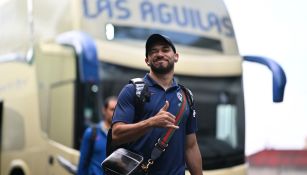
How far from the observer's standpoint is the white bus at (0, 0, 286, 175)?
677 centimetres

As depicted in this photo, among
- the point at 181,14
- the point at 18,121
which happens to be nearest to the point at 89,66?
the point at 181,14

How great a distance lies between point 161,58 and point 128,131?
40 cm

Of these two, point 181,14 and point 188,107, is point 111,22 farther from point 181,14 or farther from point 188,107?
point 188,107

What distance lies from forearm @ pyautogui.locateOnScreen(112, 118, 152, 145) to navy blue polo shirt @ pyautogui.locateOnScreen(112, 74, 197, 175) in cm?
5

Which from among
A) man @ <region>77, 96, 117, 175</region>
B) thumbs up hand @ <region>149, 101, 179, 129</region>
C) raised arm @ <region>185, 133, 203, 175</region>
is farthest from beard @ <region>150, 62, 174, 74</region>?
man @ <region>77, 96, 117, 175</region>

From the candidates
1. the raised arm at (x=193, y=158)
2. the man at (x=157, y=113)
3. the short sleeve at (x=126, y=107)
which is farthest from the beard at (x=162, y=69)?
the raised arm at (x=193, y=158)

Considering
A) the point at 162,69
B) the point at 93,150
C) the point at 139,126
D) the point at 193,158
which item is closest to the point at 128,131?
the point at 139,126

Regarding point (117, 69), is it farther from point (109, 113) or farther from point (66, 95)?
point (109, 113)

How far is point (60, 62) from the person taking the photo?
7.00m

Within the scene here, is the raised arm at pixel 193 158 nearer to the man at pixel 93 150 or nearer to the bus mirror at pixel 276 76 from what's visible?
the man at pixel 93 150

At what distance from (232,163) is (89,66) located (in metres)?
1.87

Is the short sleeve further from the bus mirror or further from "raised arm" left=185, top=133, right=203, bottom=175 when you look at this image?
the bus mirror

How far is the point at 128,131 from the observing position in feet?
9.90

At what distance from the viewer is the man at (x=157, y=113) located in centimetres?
309
